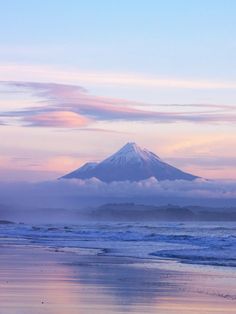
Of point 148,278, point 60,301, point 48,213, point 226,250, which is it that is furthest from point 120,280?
point 48,213

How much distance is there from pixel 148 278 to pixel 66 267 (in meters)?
4.24

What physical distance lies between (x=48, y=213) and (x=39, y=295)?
6159 inches

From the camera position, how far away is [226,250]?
3331cm

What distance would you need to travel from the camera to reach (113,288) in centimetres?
1794

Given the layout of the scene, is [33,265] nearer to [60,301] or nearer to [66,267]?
[66,267]

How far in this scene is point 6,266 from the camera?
24078 mm

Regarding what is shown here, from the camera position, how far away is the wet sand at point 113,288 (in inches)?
577

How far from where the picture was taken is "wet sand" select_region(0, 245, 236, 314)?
1465 cm

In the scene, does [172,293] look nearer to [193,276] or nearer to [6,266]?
[193,276]

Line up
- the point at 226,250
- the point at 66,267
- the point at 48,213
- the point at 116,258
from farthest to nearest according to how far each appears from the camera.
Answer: the point at 48,213 → the point at 226,250 → the point at 116,258 → the point at 66,267

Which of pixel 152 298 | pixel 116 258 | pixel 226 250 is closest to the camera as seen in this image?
pixel 152 298

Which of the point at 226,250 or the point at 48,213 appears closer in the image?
the point at 226,250

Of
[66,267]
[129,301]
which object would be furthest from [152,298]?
[66,267]

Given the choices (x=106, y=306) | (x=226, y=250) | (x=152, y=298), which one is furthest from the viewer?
(x=226, y=250)
